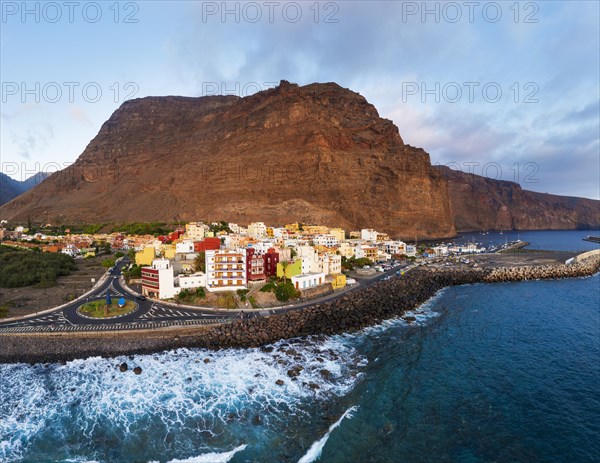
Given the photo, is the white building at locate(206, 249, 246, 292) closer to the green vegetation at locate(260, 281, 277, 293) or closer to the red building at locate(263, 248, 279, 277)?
the green vegetation at locate(260, 281, 277, 293)

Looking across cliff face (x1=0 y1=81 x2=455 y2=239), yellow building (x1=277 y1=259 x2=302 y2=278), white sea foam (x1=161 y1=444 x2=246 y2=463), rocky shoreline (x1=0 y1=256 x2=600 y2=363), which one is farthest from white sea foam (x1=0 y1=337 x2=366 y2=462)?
cliff face (x1=0 y1=81 x2=455 y2=239)

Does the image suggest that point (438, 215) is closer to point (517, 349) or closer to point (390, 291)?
point (390, 291)

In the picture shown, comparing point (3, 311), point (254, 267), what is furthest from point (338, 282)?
point (3, 311)

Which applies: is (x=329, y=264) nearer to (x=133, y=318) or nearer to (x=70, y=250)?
(x=133, y=318)

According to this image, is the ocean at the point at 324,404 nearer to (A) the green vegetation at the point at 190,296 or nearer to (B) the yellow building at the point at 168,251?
(A) the green vegetation at the point at 190,296

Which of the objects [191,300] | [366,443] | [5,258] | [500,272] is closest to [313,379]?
[366,443]

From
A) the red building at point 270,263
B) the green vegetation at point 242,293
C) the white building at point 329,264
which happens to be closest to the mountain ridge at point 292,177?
the white building at point 329,264
